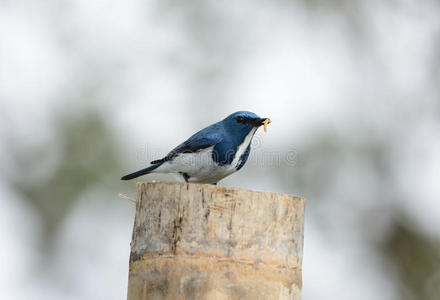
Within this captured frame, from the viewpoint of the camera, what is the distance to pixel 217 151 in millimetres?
7699

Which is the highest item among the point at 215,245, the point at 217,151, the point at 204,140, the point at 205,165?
the point at 204,140

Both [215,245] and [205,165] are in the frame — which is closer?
[215,245]

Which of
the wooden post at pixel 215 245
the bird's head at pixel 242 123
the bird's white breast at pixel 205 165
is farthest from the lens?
the bird's head at pixel 242 123

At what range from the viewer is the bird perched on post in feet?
25.2

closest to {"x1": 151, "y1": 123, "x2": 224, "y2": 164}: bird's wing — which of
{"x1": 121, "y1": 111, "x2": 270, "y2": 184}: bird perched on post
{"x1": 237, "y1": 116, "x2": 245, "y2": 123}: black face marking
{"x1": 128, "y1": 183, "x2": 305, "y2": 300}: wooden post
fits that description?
{"x1": 121, "y1": 111, "x2": 270, "y2": 184}: bird perched on post

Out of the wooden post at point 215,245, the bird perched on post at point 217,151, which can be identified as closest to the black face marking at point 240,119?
the bird perched on post at point 217,151


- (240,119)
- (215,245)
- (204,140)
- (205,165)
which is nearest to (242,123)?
(240,119)

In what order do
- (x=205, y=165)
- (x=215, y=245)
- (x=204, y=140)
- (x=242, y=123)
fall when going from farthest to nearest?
(x=242, y=123) → (x=204, y=140) → (x=205, y=165) → (x=215, y=245)

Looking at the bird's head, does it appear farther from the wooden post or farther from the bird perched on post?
the wooden post

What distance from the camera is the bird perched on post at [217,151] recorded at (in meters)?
7.67

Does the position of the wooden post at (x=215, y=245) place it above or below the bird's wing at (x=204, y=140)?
below

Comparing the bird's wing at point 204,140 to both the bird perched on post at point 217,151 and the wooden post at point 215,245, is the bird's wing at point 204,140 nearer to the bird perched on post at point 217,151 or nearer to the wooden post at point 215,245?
the bird perched on post at point 217,151

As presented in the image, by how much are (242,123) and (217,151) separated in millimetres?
487

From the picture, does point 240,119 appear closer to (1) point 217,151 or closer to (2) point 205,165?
(1) point 217,151
